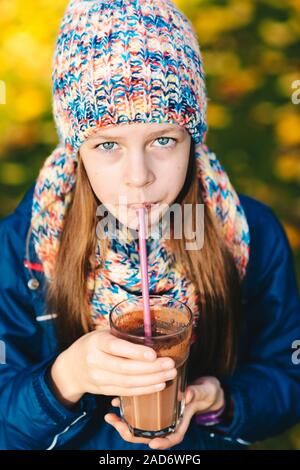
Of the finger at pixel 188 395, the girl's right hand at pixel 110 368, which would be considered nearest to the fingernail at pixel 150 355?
the girl's right hand at pixel 110 368

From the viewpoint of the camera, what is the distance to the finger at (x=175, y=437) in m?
1.27

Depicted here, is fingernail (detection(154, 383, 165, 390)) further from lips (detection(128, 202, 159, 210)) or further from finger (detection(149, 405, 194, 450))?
lips (detection(128, 202, 159, 210))

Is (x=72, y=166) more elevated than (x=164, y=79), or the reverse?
(x=164, y=79)

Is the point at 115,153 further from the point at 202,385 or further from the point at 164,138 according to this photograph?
the point at 202,385

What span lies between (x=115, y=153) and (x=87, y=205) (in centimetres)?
24

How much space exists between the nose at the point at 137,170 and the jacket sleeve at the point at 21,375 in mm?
444

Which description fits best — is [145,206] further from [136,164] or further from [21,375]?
[21,375]

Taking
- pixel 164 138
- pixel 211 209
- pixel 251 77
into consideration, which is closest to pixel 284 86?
pixel 251 77

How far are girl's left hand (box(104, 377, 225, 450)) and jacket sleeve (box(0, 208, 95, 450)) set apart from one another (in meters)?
0.09

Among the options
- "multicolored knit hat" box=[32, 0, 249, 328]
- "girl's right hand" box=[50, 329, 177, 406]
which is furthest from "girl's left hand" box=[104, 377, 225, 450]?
"multicolored knit hat" box=[32, 0, 249, 328]

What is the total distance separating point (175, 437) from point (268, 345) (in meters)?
0.41

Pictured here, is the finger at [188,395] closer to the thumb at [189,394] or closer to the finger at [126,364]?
the thumb at [189,394]

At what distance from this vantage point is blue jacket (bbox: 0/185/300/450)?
4.38ft

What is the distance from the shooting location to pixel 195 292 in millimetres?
1453
